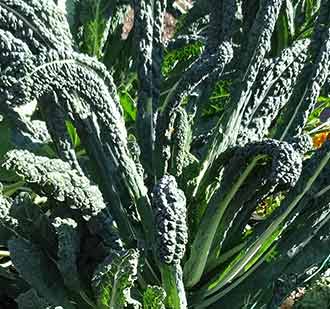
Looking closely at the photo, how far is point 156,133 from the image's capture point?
145 centimetres

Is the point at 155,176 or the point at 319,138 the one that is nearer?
the point at 155,176

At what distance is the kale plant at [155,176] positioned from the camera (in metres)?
1.14

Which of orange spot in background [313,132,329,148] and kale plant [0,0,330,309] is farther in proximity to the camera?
orange spot in background [313,132,329,148]

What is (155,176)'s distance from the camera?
56.6 inches

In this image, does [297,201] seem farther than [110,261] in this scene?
Yes

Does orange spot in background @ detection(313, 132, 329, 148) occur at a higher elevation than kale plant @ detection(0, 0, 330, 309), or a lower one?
higher

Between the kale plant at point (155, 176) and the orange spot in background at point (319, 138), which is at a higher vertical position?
the orange spot in background at point (319, 138)

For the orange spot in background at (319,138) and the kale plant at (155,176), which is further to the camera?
the orange spot in background at (319,138)

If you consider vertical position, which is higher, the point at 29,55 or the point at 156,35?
the point at 156,35

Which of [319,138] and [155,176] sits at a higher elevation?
[319,138]

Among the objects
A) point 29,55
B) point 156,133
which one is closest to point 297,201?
point 156,133

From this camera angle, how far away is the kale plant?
1.14m

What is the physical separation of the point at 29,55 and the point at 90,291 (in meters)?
0.42

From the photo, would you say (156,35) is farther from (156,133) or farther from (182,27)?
(182,27)
